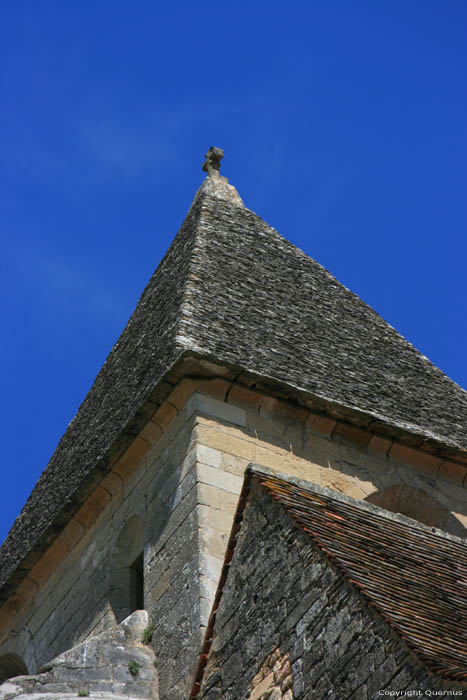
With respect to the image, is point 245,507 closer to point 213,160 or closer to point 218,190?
point 218,190

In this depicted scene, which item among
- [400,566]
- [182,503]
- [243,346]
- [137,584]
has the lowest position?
[400,566]

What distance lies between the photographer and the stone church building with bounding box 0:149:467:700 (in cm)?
557

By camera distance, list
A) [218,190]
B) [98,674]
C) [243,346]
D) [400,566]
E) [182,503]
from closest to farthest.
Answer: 1. [400,566]
2. [98,674]
3. [182,503]
4. [243,346]
5. [218,190]

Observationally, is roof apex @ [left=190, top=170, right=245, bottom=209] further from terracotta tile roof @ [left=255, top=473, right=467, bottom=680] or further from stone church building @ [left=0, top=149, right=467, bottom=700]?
terracotta tile roof @ [left=255, top=473, right=467, bottom=680]

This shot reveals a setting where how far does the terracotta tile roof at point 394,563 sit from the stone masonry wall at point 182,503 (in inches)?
57.7

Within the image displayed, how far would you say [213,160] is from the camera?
14617mm

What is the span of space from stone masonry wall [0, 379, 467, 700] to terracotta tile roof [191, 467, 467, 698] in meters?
1.47

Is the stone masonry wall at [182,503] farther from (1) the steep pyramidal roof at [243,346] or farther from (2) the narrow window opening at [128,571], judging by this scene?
(1) the steep pyramidal roof at [243,346]

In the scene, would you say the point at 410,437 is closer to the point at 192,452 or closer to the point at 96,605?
the point at 192,452

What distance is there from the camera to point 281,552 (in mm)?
6102

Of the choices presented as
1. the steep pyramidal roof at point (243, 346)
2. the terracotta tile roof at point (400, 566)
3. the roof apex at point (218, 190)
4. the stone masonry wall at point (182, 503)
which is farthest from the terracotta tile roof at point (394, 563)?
the roof apex at point (218, 190)

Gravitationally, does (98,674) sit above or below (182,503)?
below

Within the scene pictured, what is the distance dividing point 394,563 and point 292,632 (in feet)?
2.17

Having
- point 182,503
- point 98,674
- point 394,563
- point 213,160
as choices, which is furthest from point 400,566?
point 213,160
